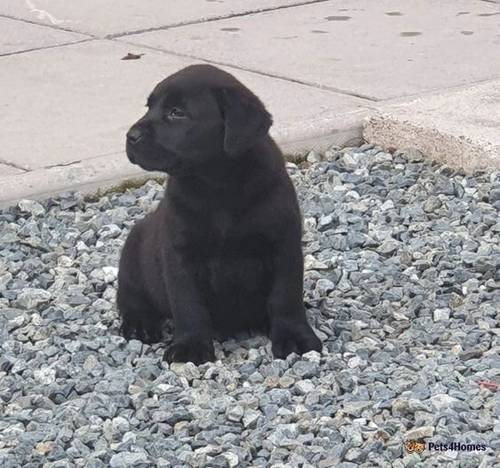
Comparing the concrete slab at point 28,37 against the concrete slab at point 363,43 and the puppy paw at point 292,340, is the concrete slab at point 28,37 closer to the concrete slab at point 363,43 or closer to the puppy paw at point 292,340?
the concrete slab at point 363,43

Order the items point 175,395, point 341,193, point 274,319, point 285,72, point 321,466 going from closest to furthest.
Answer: point 321,466 < point 175,395 < point 274,319 < point 341,193 < point 285,72

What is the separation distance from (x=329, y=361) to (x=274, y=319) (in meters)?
0.26

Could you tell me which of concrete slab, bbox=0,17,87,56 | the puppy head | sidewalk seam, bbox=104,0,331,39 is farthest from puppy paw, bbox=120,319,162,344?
sidewalk seam, bbox=104,0,331,39

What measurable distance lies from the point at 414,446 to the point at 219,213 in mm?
1109

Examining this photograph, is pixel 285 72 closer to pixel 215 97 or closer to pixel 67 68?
pixel 67 68

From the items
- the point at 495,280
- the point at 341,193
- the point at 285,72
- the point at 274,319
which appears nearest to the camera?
the point at 274,319

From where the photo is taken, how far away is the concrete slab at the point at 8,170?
6.81 meters

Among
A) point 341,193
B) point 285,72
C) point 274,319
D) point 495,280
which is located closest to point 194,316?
point 274,319

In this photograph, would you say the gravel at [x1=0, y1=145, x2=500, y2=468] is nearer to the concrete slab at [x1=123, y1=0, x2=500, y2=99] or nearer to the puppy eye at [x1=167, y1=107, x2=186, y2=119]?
the puppy eye at [x1=167, y1=107, x2=186, y2=119]

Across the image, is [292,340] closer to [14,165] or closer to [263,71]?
[14,165]

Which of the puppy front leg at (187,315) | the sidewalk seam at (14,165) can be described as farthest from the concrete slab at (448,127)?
the puppy front leg at (187,315)

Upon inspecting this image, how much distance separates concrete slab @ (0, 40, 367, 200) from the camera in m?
6.87

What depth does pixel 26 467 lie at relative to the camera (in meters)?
4.42

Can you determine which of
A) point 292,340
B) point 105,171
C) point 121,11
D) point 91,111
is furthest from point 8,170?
point 121,11
